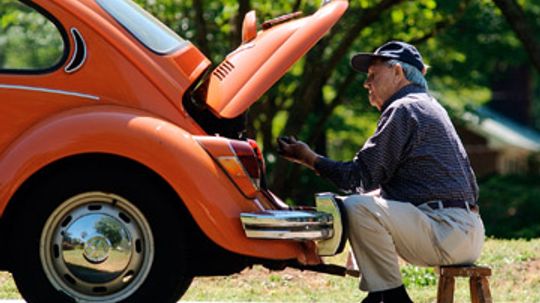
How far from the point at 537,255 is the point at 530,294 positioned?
3.19 feet

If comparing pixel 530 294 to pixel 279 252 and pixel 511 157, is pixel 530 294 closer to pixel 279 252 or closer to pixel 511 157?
pixel 279 252

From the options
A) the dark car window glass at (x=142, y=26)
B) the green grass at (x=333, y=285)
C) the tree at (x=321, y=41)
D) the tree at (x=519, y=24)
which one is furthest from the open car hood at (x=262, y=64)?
the tree at (x=321, y=41)

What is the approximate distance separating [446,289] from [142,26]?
2098mm

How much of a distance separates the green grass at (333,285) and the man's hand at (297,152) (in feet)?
5.60

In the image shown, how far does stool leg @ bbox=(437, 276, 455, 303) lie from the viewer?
6.10 meters

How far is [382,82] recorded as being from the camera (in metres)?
6.21

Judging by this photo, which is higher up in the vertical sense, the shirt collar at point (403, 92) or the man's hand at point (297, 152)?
the shirt collar at point (403, 92)

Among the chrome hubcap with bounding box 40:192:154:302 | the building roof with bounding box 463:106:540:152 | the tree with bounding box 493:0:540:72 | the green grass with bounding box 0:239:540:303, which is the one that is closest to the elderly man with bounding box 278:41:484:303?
the chrome hubcap with bounding box 40:192:154:302

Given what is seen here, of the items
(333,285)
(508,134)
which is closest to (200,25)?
(333,285)

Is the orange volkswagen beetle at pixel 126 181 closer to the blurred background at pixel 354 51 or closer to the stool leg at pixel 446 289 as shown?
the stool leg at pixel 446 289

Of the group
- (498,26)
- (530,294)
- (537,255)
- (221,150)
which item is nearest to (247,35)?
(221,150)

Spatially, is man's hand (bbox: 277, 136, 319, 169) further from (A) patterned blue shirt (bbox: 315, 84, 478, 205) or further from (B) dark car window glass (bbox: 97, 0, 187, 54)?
(B) dark car window glass (bbox: 97, 0, 187, 54)

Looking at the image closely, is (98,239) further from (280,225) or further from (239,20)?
(239,20)

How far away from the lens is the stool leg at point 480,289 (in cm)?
597
